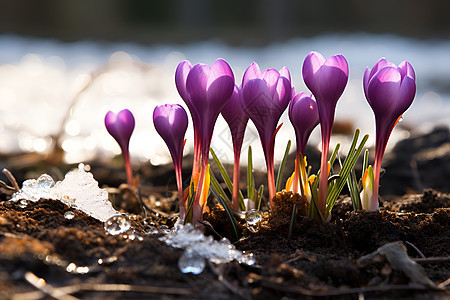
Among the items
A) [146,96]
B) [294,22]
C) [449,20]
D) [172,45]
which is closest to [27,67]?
[146,96]

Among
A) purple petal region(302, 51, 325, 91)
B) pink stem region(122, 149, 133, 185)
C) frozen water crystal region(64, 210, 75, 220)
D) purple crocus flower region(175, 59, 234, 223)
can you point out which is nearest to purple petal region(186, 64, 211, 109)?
purple crocus flower region(175, 59, 234, 223)

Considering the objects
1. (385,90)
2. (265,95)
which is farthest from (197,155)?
(385,90)

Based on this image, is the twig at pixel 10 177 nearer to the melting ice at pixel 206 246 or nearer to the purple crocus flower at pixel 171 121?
the purple crocus flower at pixel 171 121

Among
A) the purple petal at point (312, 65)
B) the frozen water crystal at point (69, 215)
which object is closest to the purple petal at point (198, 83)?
the purple petal at point (312, 65)

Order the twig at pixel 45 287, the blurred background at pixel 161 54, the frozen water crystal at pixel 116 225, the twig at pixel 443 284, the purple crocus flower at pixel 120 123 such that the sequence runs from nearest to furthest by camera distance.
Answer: the twig at pixel 45 287
the twig at pixel 443 284
the frozen water crystal at pixel 116 225
the purple crocus flower at pixel 120 123
the blurred background at pixel 161 54

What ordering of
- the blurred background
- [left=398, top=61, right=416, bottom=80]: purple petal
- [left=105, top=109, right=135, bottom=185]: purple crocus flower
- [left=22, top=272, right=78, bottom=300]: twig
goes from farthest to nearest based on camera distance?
1. the blurred background
2. [left=105, top=109, right=135, bottom=185]: purple crocus flower
3. [left=398, top=61, right=416, bottom=80]: purple petal
4. [left=22, top=272, right=78, bottom=300]: twig

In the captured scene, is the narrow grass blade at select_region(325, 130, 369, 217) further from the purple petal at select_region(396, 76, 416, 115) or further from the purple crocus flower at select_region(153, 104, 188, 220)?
the purple crocus flower at select_region(153, 104, 188, 220)
